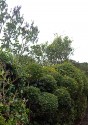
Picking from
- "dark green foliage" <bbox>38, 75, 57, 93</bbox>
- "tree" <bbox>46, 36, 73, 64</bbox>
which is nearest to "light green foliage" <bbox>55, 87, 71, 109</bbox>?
"dark green foliage" <bbox>38, 75, 57, 93</bbox>

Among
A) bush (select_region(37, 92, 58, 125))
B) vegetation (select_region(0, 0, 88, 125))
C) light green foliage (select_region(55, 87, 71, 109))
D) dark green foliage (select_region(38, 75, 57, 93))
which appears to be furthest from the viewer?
light green foliage (select_region(55, 87, 71, 109))

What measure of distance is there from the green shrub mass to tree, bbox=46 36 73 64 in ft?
76.0

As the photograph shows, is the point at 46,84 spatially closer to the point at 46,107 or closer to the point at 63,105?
the point at 63,105

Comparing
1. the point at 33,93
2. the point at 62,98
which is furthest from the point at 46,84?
the point at 33,93

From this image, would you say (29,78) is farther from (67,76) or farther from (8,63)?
(67,76)

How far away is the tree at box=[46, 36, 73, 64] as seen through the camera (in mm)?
35469

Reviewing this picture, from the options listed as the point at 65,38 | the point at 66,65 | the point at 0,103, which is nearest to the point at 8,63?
the point at 0,103

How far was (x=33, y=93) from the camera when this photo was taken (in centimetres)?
920

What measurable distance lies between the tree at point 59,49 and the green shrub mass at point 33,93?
76.0 feet

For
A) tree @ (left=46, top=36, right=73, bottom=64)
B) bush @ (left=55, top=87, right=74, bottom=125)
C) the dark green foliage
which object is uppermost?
tree @ (left=46, top=36, right=73, bottom=64)

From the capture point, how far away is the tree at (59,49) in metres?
35.5

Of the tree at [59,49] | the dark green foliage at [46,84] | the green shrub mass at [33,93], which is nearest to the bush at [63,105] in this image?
the green shrub mass at [33,93]

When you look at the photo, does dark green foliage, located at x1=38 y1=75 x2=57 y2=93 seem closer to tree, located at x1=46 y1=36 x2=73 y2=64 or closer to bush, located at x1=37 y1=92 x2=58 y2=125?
bush, located at x1=37 y1=92 x2=58 y2=125

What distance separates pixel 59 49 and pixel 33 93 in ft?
90.0
